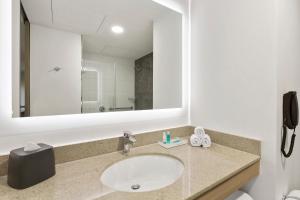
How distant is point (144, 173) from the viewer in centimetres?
98

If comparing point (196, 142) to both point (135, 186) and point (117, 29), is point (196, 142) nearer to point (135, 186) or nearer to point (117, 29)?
point (135, 186)

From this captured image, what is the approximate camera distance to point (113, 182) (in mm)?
843

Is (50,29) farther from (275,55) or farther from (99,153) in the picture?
(275,55)

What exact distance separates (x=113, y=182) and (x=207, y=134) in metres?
0.76

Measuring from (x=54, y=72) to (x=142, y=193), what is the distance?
732 mm

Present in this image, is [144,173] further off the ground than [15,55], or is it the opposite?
[15,55]

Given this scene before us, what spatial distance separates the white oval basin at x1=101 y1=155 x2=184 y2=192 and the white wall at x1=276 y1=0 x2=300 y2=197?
610mm

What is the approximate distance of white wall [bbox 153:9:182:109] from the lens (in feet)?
4.12

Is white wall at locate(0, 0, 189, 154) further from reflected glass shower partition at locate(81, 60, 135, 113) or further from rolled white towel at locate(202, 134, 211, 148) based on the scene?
rolled white towel at locate(202, 134, 211, 148)

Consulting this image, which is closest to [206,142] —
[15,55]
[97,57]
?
[97,57]

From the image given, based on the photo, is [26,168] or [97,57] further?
[97,57]

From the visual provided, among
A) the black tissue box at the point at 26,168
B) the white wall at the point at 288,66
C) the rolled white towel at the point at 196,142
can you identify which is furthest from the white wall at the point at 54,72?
the white wall at the point at 288,66

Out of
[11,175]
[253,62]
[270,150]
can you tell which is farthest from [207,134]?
[11,175]

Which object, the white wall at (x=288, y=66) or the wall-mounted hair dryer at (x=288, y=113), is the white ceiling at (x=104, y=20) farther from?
the wall-mounted hair dryer at (x=288, y=113)
